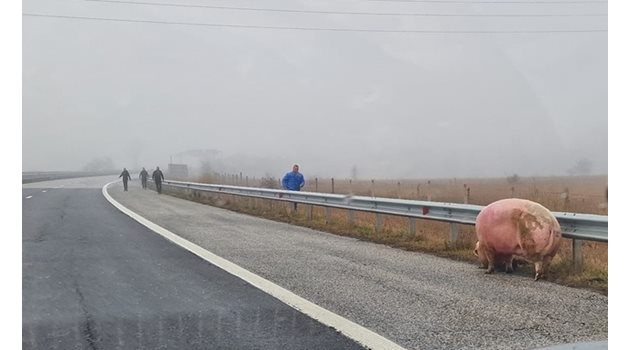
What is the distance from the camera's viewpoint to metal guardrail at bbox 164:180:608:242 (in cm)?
725

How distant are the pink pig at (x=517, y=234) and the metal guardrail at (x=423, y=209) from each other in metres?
0.29

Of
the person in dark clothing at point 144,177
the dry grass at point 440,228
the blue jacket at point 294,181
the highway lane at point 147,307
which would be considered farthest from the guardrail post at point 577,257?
the person in dark clothing at point 144,177

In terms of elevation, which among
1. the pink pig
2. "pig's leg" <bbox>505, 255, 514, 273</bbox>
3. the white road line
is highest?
the pink pig

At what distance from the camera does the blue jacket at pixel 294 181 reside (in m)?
17.2

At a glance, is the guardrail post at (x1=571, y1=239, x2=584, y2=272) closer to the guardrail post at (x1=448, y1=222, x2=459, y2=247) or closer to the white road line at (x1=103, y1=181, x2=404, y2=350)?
the guardrail post at (x1=448, y1=222, x2=459, y2=247)

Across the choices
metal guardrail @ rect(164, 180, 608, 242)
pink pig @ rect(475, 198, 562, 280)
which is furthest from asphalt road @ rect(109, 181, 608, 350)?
metal guardrail @ rect(164, 180, 608, 242)

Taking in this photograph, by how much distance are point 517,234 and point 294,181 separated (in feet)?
34.1

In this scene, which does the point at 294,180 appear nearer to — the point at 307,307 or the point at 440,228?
the point at 440,228

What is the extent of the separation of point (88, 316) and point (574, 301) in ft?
15.7

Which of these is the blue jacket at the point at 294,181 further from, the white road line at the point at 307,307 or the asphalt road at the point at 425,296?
the white road line at the point at 307,307

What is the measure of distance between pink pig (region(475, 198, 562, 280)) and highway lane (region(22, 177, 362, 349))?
327cm

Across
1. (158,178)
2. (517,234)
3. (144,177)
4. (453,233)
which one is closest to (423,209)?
(453,233)

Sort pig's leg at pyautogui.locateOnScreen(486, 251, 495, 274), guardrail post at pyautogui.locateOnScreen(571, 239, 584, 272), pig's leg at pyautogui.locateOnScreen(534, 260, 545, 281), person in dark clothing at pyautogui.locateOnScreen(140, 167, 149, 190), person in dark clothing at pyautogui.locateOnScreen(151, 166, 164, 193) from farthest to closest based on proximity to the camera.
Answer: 1. person in dark clothing at pyautogui.locateOnScreen(140, 167, 149, 190)
2. person in dark clothing at pyautogui.locateOnScreen(151, 166, 164, 193)
3. pig's leg at pyautogui.locateOnScreen(486, 251, 495, 274)
4. guardrail post at pyautogui.locateOnScreen(571, 239, 584, 272)
5. pig's leg at pyautogui.locateOnScreen(534, 260, 545, 281)

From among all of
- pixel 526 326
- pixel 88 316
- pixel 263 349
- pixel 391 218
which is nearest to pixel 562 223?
pixel 526 326
